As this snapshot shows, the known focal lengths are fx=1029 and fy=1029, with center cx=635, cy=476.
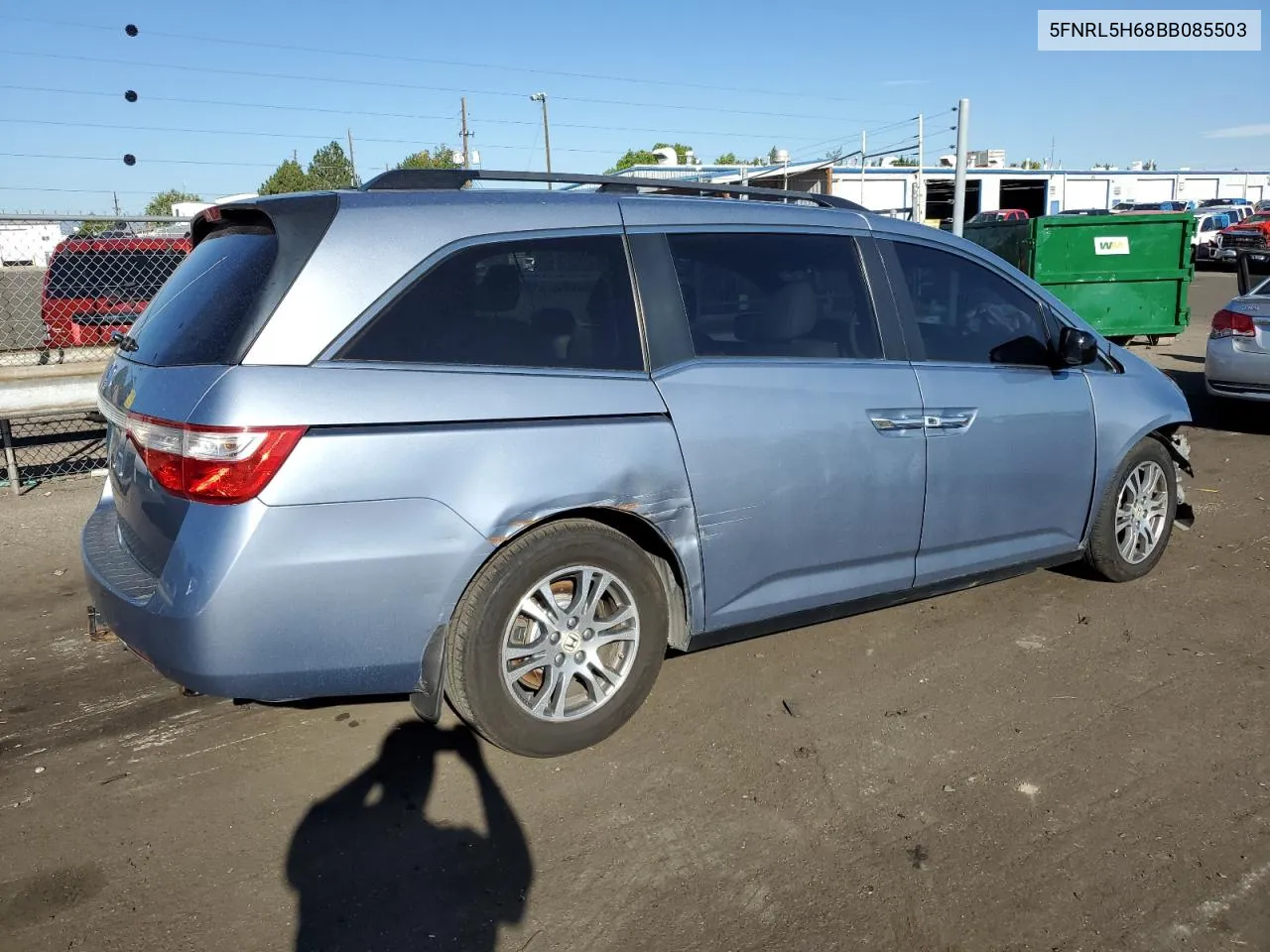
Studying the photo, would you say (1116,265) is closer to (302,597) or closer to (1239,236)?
(302,597)

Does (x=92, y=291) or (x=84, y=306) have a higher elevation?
(x=92, y=291)

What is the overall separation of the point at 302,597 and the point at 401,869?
83cm

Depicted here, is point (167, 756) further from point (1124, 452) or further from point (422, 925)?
point (1124, 452)

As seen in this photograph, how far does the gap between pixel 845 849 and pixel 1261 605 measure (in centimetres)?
305

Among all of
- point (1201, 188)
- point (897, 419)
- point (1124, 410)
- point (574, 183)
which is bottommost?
point (1124, 410)

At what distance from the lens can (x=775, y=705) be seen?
396cm

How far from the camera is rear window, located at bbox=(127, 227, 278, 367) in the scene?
3049mm

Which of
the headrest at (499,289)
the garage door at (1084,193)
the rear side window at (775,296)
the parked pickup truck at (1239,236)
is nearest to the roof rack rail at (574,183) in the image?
the rear side window at (775,296)

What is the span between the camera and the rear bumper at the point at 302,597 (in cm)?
287

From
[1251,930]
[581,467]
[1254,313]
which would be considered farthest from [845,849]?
[1254,313]

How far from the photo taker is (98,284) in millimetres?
8594

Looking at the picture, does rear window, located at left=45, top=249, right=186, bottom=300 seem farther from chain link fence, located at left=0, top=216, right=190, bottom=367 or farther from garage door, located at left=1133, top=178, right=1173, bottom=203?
garage door, located at left=1133, top=178, right=1173, bottom=203

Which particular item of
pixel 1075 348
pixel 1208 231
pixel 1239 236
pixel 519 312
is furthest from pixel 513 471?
pixel 1208 231

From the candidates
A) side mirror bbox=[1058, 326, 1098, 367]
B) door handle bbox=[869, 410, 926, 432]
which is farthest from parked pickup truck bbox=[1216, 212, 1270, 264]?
door handle bbox=[869, 410, 926, 432]
